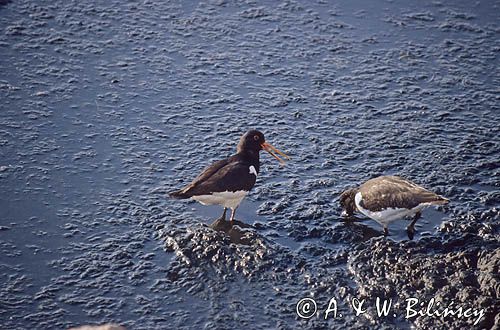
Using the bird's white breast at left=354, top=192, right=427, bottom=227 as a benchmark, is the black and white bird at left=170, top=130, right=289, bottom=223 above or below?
above

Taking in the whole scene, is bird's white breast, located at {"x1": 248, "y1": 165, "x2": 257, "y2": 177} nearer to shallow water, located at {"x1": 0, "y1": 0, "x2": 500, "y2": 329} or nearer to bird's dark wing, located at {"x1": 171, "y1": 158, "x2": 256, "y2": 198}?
bird's dark wing, located at {"x1": 171, "y1": 158, "x2": 256, "y2": 198}

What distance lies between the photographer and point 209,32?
1402cm

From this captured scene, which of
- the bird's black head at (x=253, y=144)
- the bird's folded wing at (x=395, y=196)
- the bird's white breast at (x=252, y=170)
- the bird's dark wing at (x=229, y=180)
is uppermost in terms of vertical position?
the bird's black head at (x=253, y=144)

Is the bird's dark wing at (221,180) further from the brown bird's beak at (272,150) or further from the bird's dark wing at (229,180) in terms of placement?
the brown bird's beak at (272,150)

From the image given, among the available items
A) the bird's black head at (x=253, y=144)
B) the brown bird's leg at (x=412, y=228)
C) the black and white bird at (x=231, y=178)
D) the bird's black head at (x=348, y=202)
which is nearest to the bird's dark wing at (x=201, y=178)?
the black and white bird at (x=231, y=178)

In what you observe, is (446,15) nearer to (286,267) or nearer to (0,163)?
(286,267)

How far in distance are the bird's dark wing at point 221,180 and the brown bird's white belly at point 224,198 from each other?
5 centimetres

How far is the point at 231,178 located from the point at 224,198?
259 millimetres

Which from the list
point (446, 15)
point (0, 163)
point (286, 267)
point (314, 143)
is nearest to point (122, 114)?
point (0, 163)

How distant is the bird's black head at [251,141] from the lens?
1083 cm

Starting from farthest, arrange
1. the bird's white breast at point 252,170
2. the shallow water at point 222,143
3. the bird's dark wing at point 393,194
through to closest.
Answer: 1. the bird's white breast at point 252,170
2. the bird's dark wing at point 393,194
3. the shallow water at point 222,143

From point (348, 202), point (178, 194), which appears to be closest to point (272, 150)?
point (348, 202)

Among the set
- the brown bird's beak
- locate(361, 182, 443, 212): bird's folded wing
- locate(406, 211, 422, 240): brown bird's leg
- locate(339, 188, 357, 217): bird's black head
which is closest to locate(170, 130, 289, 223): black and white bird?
the brown bird's beak

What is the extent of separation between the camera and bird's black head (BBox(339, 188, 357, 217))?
34.1 feet
